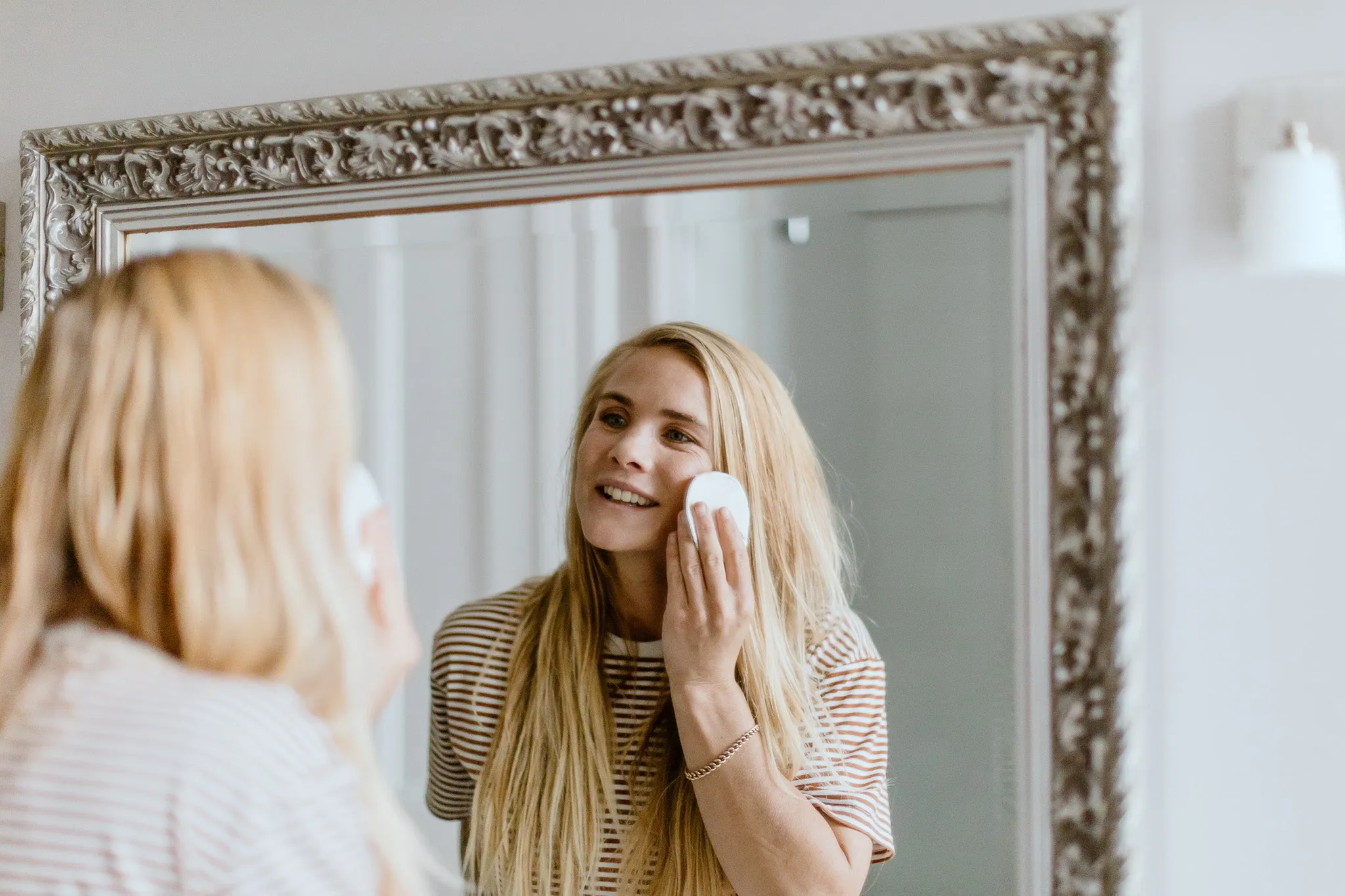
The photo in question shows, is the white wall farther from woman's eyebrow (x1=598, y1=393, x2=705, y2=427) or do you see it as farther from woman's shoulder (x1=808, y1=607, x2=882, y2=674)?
woman's eyebrow (x1=598, y1=393, x2=705, y2=427)

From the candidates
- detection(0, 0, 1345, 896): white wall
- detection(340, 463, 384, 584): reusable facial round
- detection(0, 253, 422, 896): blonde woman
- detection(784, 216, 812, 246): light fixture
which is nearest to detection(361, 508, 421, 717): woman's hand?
detection(340, 463, 384, 584): reusable facial round

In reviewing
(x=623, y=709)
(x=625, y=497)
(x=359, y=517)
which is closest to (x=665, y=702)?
(x=623, y=709)

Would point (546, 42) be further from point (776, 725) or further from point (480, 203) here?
point (776, 725)

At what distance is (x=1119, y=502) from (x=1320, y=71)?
0.97 feet

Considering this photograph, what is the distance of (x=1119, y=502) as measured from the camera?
734 mm

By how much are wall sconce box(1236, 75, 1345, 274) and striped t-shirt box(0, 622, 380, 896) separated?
619 mm

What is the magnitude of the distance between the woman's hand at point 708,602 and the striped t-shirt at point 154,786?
285mm

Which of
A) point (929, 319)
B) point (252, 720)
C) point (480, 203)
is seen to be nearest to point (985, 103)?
point (929, 319)

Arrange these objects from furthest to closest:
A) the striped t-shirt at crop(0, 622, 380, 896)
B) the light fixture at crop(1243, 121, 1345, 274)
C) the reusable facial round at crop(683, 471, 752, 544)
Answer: the reusable facial round at crop(683, 471, 752, 544)
the light fixture at crop(1243, 121, 1345, 274)
the striped t-shirt at crop(0, 622, 380, 896)

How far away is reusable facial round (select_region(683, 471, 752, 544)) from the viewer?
817mm

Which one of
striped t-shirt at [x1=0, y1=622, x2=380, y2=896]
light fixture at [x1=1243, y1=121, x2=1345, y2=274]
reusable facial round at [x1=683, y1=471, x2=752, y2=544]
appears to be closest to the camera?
striped t-shirt at [x1=0, y1=622, x2=380, y2=896]

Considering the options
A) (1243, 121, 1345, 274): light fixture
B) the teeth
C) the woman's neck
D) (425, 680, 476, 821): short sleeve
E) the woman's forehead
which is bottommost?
(425, 680, 476, 821): short sleeve

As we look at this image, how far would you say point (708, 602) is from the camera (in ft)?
2.66

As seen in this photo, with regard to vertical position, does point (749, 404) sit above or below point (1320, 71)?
below
